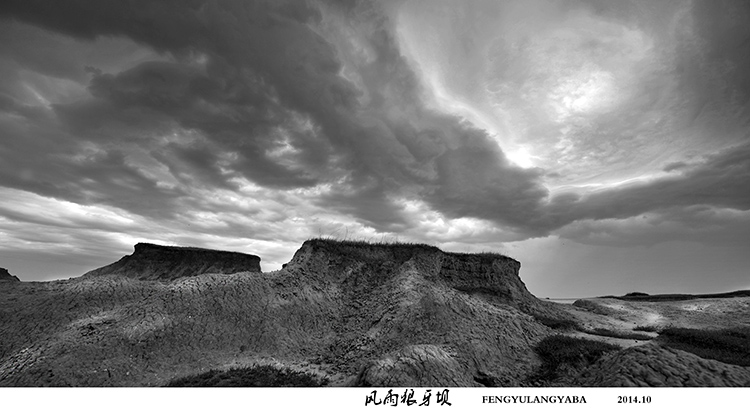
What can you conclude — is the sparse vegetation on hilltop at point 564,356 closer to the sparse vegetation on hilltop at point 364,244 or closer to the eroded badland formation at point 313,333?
the eroded badland formation at point 313,333

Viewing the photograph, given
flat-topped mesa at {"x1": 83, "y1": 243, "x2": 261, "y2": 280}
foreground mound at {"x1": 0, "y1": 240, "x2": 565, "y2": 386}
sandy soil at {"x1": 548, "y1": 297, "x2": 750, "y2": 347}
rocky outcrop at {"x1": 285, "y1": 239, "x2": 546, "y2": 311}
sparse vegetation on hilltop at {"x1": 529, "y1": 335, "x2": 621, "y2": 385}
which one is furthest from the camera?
flat-topped mesa at {"x1": 83, "y1": 243, "x2": 261, "y2": 280}

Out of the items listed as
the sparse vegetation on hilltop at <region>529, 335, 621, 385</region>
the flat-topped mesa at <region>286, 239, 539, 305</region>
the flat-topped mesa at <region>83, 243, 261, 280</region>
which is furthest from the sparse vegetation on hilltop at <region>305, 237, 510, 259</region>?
the flat-topped mesa at <region>83, 243, 261, 280</region>

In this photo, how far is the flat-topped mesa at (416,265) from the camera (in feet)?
82.7

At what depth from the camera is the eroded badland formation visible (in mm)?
12147

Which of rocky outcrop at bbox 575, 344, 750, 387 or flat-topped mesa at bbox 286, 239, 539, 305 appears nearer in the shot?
rocky outcrop at bbox 575, 344, 750, 387

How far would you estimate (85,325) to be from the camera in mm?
15797

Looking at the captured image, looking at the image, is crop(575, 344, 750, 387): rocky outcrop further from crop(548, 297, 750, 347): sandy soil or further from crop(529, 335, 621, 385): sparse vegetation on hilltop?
crop(548, 297, 750, 347): sandy soil

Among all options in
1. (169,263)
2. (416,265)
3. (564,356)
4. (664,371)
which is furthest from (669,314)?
(169,263)

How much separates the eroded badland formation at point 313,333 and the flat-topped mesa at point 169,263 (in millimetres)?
22797

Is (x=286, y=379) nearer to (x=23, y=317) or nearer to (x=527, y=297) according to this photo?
(x=23, y=317)

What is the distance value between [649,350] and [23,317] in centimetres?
2879

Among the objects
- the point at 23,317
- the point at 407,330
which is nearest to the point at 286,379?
the point at 407,330

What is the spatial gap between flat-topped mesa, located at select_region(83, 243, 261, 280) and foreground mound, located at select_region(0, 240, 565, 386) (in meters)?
23.1

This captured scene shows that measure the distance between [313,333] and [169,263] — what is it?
34362mm
